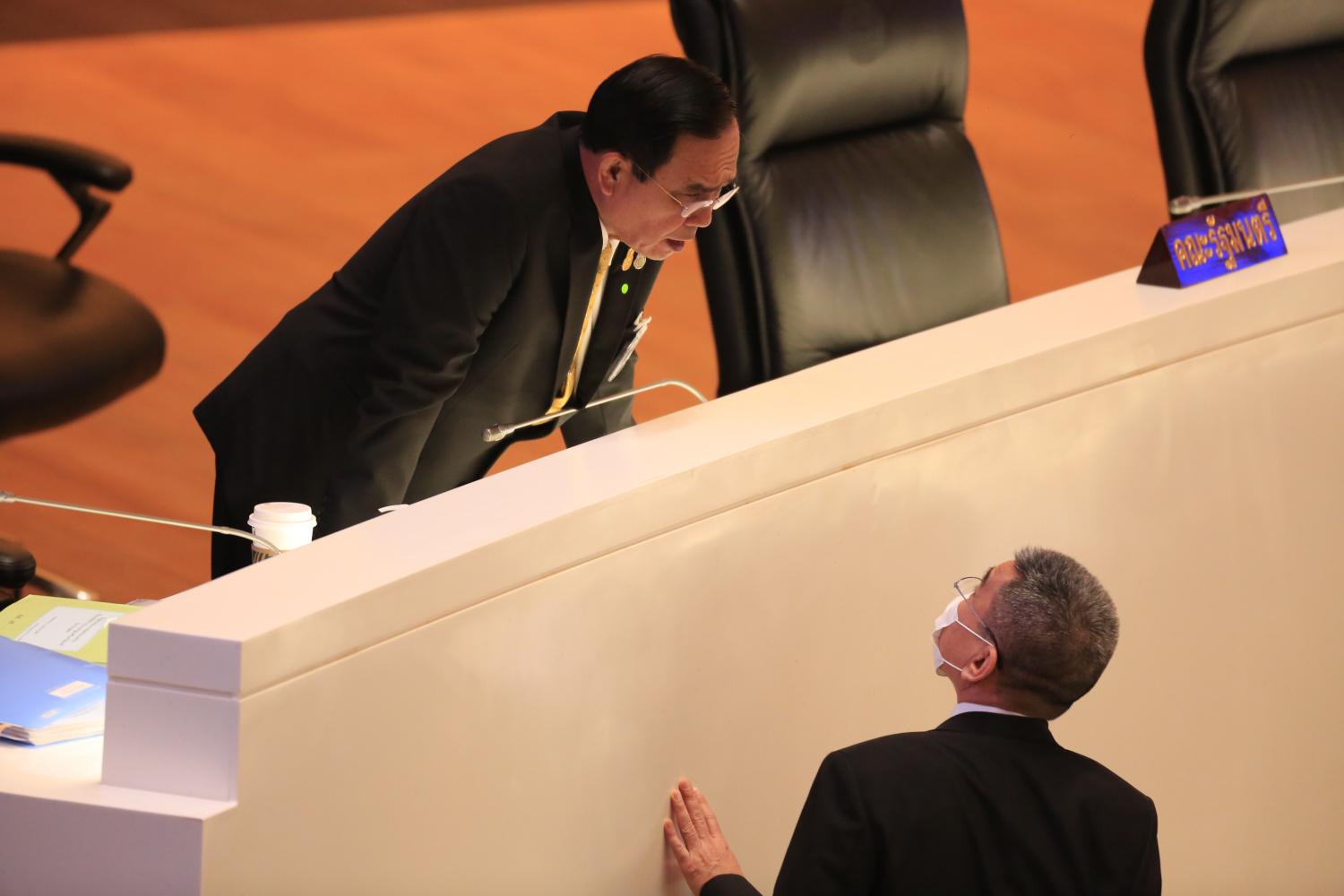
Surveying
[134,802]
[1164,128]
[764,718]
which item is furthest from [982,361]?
[1164,128]

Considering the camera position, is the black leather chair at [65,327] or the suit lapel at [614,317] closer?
the suit lapel at [614,317]

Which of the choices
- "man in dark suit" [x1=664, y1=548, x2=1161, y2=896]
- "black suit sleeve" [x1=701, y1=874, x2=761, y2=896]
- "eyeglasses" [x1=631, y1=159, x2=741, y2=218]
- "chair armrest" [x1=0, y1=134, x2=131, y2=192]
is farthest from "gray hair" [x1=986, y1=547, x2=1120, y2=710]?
"chair armrest" [x1=0, y1=134, x2=131, y2=192]

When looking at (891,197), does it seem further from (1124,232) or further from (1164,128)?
(1124,232)

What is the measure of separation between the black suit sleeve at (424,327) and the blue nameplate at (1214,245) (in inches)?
31.2

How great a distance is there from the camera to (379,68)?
462 centimetres

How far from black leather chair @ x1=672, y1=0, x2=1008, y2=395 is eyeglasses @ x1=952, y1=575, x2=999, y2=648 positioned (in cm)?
68

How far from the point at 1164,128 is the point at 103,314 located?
66.8 inches

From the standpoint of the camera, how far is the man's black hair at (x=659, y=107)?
170 cm

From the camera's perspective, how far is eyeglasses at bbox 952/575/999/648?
→ 143cm

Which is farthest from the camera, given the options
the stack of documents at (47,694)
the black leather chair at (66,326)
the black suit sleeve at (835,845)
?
the black leather chair at (66,326)

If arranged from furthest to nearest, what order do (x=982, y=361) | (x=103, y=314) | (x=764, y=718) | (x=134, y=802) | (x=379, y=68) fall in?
(x=379, y=68), (x=103, y=314), (x=982, y=361), (x=764, y=718), (x=134, y=802)

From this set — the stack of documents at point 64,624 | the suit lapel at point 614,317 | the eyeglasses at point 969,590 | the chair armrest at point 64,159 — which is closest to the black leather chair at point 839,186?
the suit lapel at point 614,317

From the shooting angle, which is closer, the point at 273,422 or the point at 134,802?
the point at 134,802

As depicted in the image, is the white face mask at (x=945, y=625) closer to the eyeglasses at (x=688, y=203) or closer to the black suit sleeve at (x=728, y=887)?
the black suit sleeve at (x=728, y=887)
